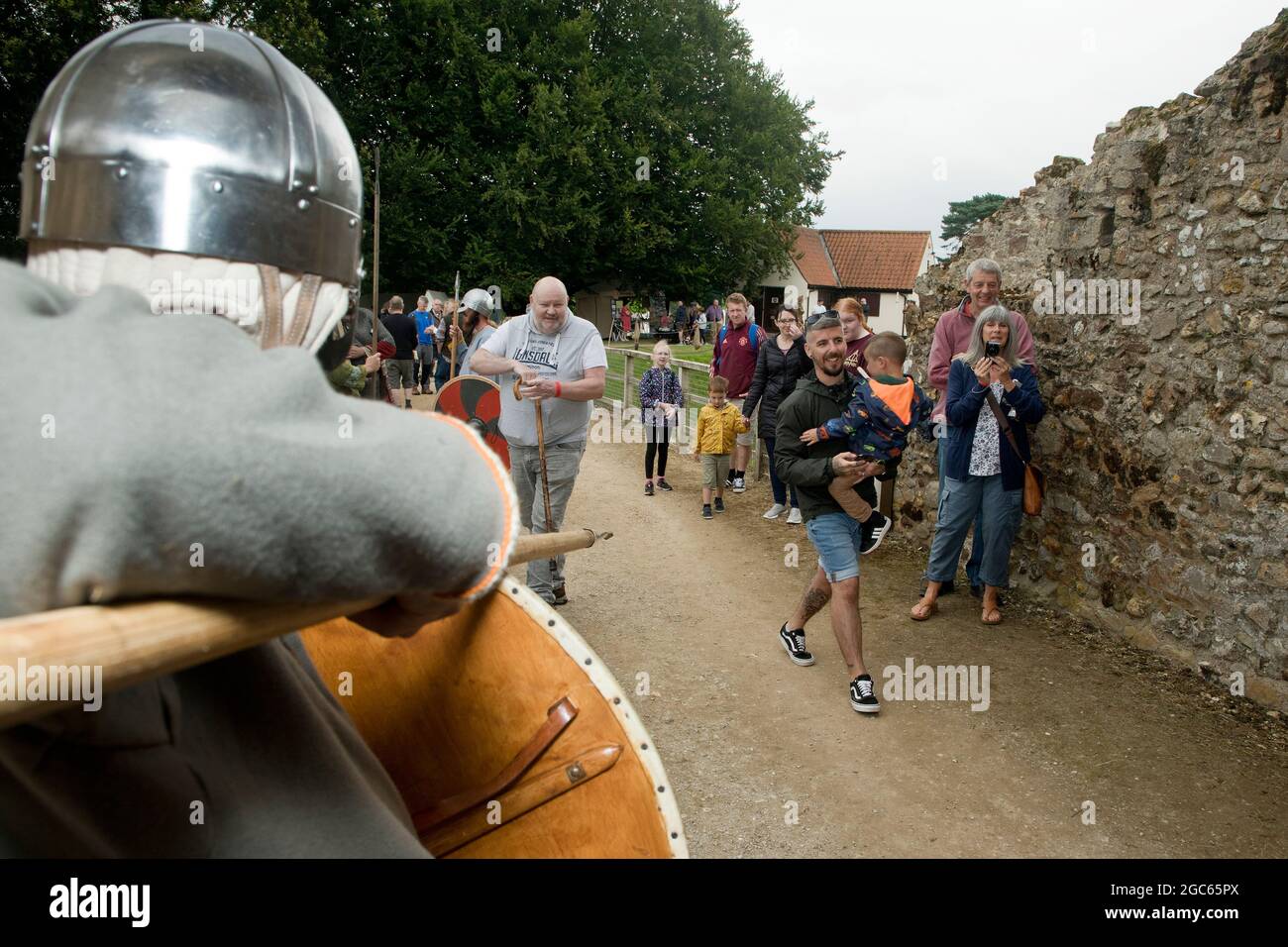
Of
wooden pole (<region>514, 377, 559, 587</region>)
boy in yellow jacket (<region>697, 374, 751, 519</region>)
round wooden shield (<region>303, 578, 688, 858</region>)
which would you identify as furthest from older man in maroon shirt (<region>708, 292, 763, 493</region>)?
round wooden shield (<region>303, 578, 688, 858</region>)

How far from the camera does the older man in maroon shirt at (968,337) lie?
5918mm

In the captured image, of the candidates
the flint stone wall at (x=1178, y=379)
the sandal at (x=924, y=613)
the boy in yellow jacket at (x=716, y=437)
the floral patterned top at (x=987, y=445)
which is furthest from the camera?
the boy in yellow jacket at (x=716, y=437)

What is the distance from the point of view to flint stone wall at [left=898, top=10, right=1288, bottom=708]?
463 centimetres

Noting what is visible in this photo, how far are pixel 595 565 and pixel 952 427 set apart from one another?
2.94m

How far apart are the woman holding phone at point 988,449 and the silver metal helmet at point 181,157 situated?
4.96 m

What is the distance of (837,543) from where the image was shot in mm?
4750

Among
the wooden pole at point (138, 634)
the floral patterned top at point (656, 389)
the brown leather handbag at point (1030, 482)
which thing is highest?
the floral patterned top at point (656, 389)

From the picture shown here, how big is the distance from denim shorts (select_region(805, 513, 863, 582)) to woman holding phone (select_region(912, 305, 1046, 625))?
1422mm

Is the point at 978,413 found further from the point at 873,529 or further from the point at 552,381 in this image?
the point at 552,381

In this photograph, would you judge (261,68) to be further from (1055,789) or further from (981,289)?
(981,289)

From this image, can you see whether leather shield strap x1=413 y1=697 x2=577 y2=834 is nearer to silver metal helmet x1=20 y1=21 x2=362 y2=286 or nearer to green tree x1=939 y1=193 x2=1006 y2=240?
silver metal helmet x1=20 y1=21 x2=362 y2=286

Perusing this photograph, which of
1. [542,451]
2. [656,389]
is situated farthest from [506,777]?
[656,389]

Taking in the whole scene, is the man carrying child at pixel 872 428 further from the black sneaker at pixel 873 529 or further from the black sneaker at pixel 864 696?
the black sneaker at pixel 864 696

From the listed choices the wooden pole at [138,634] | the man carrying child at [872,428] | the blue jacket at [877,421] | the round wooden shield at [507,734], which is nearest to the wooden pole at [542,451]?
the man carrying child at [872,428]
